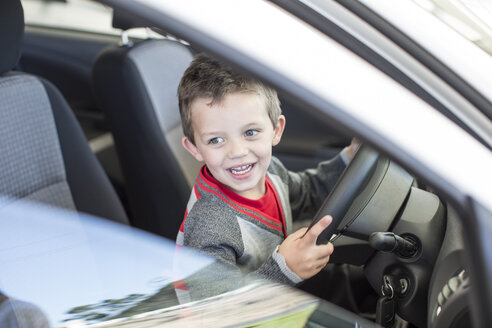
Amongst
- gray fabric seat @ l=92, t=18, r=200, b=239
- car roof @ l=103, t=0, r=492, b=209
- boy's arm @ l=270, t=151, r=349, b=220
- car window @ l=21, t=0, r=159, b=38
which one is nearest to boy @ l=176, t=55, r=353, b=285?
boy's arm @ l=270, t=151, r=349, b=220

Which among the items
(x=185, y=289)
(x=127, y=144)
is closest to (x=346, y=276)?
(x=185, y=289)

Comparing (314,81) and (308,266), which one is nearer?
(314,81)

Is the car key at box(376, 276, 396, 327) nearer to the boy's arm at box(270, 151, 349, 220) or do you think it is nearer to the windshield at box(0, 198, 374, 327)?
the windshield at box(0, 198, 374, 327)

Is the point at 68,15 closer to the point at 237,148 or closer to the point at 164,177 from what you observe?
the point at 164,177

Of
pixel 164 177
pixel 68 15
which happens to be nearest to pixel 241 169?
pixel 164 177

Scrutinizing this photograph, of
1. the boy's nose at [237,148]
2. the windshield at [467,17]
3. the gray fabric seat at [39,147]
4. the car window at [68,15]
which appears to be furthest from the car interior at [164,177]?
the car window at [68,15]

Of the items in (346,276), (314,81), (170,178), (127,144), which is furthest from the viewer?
(127,144)

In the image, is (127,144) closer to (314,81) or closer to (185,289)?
(185,289)

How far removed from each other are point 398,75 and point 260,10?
0.62 ft

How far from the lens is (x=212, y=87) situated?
1.03m

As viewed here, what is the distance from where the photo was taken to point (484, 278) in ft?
2.40

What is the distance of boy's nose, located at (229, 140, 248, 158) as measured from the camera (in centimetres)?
103

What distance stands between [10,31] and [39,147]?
262mm

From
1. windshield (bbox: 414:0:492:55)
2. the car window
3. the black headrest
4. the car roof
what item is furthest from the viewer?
the car window
